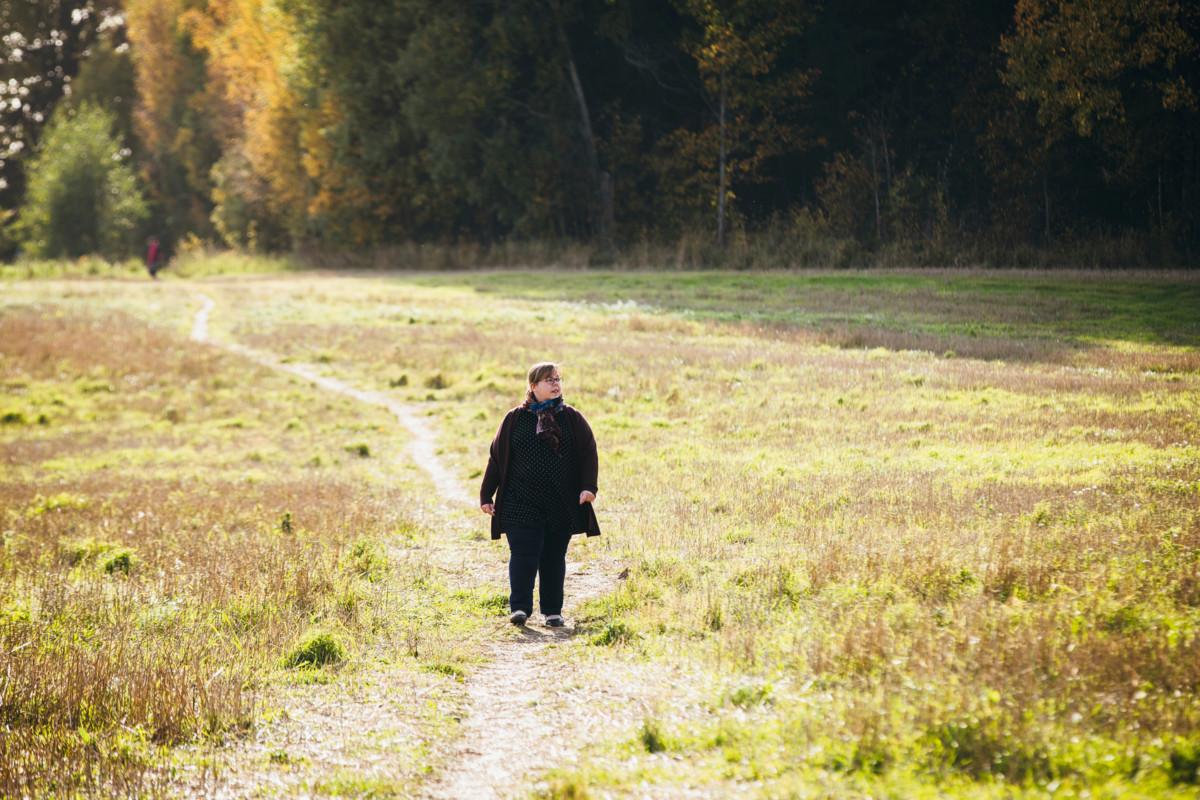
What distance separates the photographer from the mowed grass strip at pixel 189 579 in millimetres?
6855

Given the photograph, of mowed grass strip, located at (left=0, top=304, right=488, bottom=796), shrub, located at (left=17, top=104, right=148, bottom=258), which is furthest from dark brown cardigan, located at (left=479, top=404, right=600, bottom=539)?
shrub, located at (left=17, top=104, right=148, bottom=258)

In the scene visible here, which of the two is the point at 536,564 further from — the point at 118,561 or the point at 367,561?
the point at 118,561

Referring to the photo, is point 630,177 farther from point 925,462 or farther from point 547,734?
point 547,734

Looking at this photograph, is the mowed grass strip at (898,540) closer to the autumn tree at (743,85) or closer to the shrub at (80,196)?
the autumn tree at (743,85)

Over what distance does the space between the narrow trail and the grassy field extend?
0.19 metres

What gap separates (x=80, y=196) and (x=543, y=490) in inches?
2964

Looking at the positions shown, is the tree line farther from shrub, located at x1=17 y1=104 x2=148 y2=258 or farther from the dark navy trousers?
the dark navy trousers

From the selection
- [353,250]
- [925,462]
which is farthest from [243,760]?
[353,250]

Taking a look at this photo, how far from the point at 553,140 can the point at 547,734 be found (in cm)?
4742

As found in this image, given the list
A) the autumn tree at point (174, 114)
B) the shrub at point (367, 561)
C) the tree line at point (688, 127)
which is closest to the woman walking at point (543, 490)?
the shrub at point (367, 561)

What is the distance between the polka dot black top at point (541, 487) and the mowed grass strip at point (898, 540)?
0.92m

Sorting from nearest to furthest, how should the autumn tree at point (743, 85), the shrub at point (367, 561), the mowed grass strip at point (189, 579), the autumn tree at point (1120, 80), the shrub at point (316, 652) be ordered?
the mowed grass strip at point (189, 579)
the shrub at point (316, 652)
the shrub at point (367, 561)
the autumn tree at point (1120, 80)
the autumn tree at point (743, 85)

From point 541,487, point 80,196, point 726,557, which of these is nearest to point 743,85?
point 726,557

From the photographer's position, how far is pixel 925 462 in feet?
44.7
